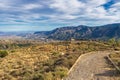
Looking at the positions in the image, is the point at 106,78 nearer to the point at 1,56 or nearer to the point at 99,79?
the point at 99,79

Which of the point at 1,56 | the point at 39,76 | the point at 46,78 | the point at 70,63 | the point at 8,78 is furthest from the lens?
the point at 1,56

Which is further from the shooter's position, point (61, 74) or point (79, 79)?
point (61, 74)

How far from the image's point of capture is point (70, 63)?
29281 mm

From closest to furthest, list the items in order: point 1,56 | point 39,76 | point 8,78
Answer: point 39,76 → point 8,78 → point 1,56

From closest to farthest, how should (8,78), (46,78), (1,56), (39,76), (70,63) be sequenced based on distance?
(46,78) < (39,76) < (8,78) < (70,63) < (1,56)

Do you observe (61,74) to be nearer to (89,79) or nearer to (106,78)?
(89,79)

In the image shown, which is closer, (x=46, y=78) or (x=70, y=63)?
(x=46, y=78)

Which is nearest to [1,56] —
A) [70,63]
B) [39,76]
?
[70,63]

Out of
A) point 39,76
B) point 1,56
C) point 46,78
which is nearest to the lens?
point 46,78

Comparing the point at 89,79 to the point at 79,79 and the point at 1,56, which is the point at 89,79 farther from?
the point at 1,56

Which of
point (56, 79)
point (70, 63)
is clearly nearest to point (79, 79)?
point (56, 79)

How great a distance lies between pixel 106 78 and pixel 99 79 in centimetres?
84

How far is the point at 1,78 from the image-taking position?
21359mm

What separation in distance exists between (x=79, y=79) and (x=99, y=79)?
5.72 ft
